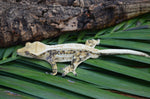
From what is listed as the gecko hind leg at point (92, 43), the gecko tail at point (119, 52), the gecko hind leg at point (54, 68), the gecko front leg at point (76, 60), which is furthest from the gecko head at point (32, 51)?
the gecko tail at point (119, 52)

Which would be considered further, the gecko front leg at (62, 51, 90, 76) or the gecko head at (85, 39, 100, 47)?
the gecko head at (85, 39, 100, 47)

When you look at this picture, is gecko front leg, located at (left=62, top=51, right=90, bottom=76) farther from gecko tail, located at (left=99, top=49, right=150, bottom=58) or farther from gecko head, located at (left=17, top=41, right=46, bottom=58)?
gecko head, located at (left=17, top=41, right=46, bottom=58)

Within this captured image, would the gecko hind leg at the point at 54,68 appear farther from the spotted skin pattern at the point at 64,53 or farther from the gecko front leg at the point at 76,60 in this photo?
the gecko front leg at the point at 76,60

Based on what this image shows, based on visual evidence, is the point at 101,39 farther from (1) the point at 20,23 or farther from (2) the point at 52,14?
(1) the point at 20,23

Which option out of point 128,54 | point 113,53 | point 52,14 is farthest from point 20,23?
point 128,54

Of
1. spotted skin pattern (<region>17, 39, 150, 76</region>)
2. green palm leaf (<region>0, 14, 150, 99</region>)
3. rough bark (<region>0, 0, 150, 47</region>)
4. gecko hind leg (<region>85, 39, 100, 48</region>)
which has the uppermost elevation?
rough bark (<region>0, 0, 150, 47</region>)

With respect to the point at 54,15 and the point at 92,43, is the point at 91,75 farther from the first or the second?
the point at 54,15

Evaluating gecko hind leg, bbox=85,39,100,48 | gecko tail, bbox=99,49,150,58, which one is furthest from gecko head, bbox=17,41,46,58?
gecko tail, bbox=99,49,150,58

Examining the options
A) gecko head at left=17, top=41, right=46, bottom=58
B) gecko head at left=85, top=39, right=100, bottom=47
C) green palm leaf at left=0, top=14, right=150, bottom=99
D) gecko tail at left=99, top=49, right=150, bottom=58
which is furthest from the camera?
gecko head at left=85, top=39, right=100, bottom=47
